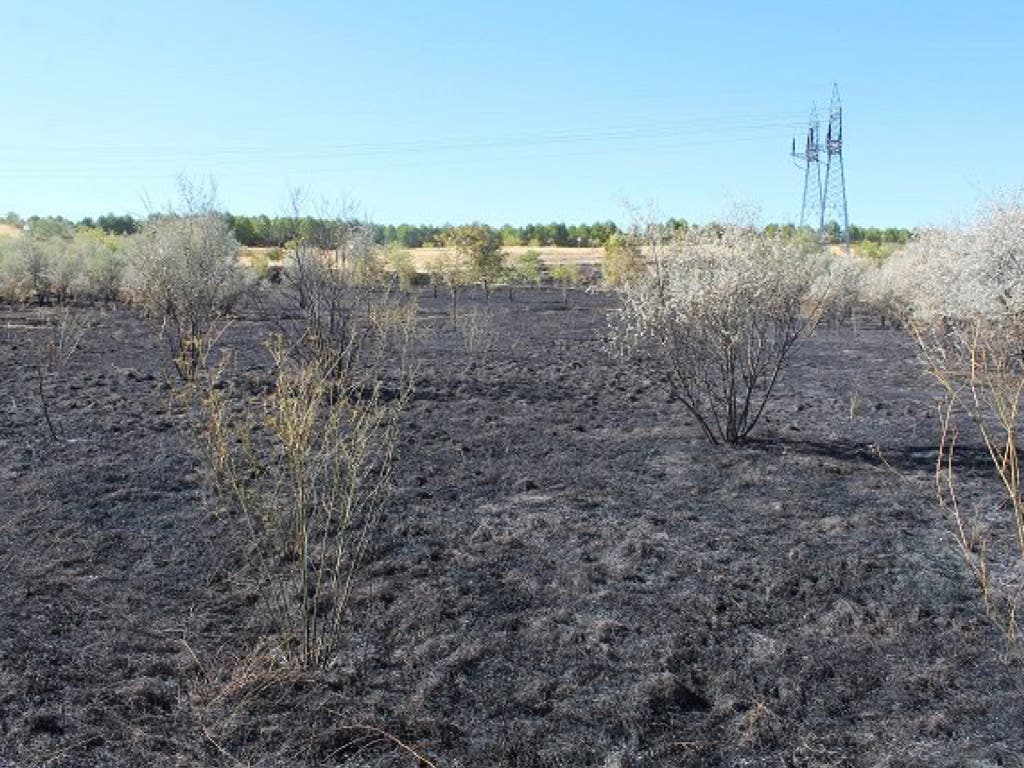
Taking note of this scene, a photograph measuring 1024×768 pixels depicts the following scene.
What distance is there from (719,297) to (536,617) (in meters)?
4.29

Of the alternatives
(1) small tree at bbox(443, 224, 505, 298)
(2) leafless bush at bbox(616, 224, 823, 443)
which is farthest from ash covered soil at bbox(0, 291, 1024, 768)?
(1) small tree at bbox(443, 224, 505, 298)

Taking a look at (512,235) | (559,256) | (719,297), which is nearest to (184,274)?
(719,297)

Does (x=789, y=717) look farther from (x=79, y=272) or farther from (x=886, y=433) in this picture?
(x=79, y=272)

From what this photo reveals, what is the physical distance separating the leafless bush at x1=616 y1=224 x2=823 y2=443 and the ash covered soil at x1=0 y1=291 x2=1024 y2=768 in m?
0.84

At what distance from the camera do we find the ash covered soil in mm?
3414

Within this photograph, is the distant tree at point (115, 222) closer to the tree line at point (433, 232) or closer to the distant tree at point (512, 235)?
the tree line at point (433, 232)

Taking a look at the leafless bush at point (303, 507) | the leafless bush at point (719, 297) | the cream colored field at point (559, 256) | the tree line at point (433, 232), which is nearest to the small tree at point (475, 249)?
the tree line at point (433, 232)

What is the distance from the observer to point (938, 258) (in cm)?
1839

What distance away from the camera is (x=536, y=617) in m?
4.58

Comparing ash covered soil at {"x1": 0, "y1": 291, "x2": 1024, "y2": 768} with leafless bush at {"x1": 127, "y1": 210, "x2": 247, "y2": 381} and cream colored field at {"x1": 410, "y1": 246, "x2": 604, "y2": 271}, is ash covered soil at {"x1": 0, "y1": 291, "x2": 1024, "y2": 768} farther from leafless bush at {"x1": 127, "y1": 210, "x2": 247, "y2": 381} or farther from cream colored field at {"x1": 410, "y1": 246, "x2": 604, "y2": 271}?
Result: cream colored field at {"x1": 410, "y1": 246, "x2": 604, "y2": 271}

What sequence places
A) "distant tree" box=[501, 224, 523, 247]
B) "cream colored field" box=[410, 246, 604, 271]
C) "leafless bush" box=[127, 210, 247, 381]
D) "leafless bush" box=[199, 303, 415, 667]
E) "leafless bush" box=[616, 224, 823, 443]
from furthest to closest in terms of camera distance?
"distant tree" box=[501, 224, 523, 247] < "cream colored field" box=[410, 246, 604, 271] < "leafless bush" box=[127, 210, 247, 381] < "leafless bush" box=[616, 224, 823, 443] < "leafless bush" box=[199, 303, 415, 667]

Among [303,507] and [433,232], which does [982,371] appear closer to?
[303,507]

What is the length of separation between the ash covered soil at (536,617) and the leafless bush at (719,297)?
84 cm

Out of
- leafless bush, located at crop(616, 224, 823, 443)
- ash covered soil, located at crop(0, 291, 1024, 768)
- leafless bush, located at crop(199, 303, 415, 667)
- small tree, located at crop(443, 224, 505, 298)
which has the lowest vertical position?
ash covered soil, located at crop(0, 291, 1024, 768)
